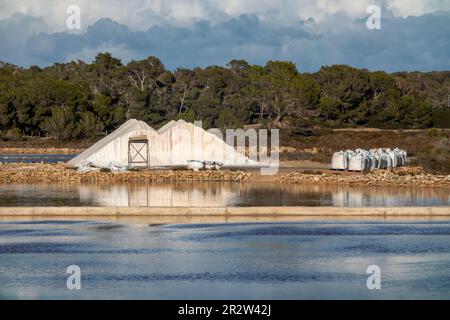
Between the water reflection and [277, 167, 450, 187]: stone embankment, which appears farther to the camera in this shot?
[277, 167, 450, 187]: stone embankment

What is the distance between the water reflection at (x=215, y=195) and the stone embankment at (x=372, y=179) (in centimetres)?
131

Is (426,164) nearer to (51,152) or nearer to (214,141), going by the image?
(214,141)

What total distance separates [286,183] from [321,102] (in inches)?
2048

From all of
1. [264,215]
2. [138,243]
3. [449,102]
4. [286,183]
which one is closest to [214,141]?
[286,183]

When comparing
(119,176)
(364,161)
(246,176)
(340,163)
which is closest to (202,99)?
(340,163)

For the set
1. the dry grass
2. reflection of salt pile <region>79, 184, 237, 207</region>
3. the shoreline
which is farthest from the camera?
the dry grass

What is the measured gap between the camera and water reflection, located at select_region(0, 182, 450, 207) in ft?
91.8

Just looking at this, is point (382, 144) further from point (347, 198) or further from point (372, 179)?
point (347, 198)

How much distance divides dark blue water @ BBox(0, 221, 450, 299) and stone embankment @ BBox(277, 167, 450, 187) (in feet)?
43.0

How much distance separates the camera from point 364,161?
40.9 meters

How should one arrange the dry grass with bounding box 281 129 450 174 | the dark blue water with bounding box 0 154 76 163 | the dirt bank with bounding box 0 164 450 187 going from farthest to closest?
the dark blue water with bounding box 0 154 76 163, the dry grass with bounding box 281 129 450 174, the dirt bank with bounding box 0 164 450 187

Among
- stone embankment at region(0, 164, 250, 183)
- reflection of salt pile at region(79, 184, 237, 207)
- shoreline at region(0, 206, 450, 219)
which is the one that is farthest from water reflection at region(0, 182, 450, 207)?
shoreline at region(0, 206, 450, 219)

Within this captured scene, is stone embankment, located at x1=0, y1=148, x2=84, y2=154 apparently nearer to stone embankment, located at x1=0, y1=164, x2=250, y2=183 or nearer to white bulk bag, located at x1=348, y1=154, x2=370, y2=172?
stone embankment, located at x1=0, y1=164, x2=250, y2=183

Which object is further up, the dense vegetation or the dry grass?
the dense vegetation
